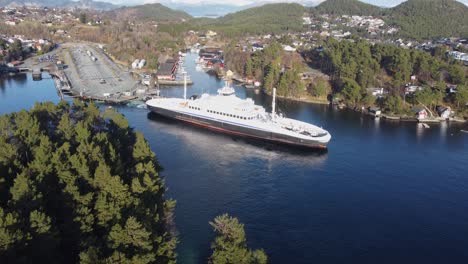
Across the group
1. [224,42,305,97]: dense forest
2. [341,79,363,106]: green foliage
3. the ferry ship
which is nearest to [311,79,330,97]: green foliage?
[224,42,305,97]: dense forest

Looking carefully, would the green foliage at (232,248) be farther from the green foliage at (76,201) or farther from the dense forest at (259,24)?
the dense forest at (259,24)

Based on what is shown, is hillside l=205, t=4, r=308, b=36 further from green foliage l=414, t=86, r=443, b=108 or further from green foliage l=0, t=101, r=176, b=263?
green foliage l=0, t=101, r=176, b=263

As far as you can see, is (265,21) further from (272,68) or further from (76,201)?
(76,201)

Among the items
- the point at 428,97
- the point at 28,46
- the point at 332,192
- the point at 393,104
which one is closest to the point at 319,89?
the point at 393,104

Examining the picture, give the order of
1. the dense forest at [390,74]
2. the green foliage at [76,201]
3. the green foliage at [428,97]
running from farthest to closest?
the dense forest at [390,74] < the green foliage at [428,97] < the green foliage at [76,201]

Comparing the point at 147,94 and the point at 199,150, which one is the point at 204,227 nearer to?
the point at 199,150

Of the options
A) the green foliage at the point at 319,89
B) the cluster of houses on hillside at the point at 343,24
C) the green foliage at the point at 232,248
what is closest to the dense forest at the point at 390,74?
the green foliage at the point at 319,89
